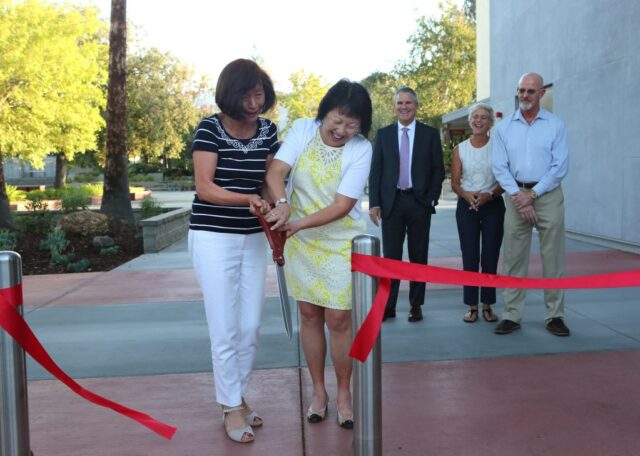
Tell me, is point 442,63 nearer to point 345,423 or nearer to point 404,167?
point 404,167

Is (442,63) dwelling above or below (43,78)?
above

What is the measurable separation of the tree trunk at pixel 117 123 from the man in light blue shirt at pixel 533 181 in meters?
9.67

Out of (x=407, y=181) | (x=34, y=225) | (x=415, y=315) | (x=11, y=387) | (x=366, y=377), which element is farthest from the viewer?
(x=34, y=225)

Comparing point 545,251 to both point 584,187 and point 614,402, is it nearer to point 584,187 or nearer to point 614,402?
point 614,402

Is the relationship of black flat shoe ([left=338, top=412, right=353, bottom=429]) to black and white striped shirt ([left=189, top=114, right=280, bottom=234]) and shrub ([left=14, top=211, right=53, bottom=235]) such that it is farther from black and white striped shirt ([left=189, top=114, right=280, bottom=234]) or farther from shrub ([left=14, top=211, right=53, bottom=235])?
shrub ([left=14, top=211, right=53, bottom=235])

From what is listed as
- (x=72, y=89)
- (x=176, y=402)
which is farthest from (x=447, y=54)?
(x=176, y=402)

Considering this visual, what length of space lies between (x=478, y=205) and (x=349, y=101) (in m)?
2.68

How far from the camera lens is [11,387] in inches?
105

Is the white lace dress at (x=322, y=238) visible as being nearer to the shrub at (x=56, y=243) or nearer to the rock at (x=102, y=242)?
the shrub at (x=56, y=243)

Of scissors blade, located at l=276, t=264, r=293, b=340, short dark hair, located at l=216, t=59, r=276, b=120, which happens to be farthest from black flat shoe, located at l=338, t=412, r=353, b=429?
short dark hair, located at l=216, t=59, r=276, b=120

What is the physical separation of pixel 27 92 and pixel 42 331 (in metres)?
18.8

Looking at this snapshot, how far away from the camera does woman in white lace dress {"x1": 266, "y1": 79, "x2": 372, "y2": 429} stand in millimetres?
3465

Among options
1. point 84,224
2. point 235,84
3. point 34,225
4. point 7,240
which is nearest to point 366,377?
point 235,84

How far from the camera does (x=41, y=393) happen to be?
440 cm
